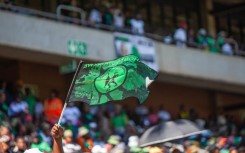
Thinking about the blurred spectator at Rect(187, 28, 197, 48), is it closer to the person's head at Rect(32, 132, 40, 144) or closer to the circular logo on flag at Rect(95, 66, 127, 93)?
the person's head at Rect(32, 132, 40, 144)

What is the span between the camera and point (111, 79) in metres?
7.89

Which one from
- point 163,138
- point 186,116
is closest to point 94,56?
point 186,116

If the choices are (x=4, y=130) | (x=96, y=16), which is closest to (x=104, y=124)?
(x=96, y=16)

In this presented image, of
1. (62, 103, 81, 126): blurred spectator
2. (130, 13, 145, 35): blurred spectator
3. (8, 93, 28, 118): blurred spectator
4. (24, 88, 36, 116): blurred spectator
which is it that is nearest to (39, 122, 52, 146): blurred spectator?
(8, 93, 28, 118): blurred spectator

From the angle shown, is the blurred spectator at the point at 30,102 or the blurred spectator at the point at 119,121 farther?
the blurred spectator at the point at 119,121

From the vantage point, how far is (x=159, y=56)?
66.3ft

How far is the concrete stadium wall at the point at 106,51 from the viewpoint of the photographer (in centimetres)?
1692

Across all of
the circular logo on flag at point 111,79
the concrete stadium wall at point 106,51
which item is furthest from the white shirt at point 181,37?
the circular logo on flag at point 111,79

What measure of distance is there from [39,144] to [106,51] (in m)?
5.74

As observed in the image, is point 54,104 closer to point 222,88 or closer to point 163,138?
point 163,138

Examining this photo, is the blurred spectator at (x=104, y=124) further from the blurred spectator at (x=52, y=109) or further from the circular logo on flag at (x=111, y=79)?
the circular logo on flag at (x=111, y=79)

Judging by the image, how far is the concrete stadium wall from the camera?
16.9 metres

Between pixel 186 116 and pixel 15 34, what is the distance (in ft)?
23.8

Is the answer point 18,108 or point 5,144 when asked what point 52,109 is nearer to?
point 18,108
